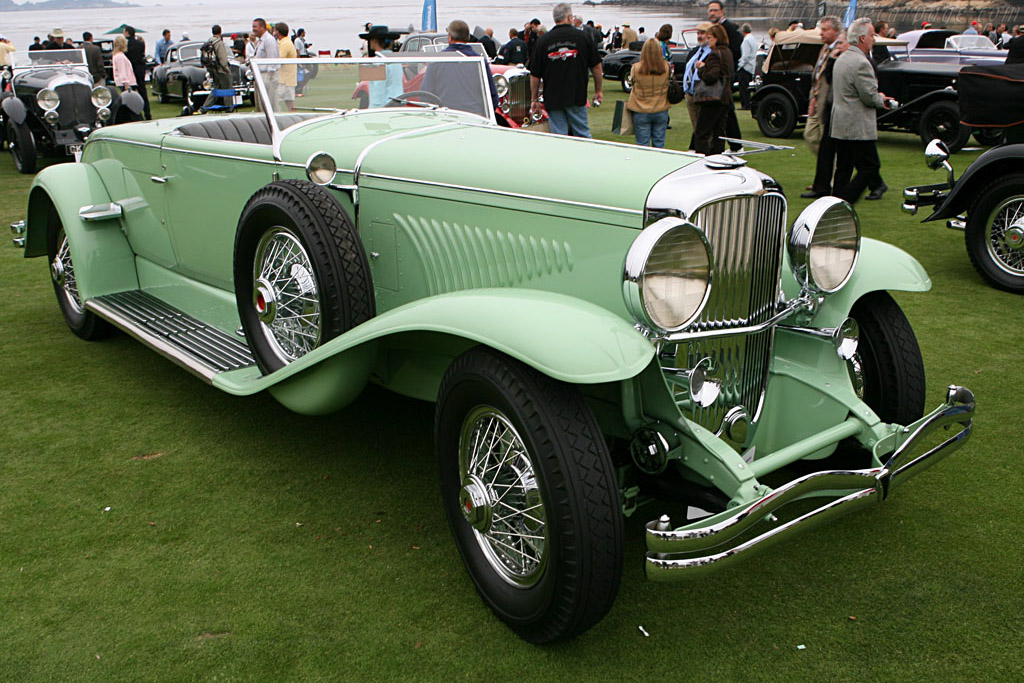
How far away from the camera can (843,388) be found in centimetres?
285

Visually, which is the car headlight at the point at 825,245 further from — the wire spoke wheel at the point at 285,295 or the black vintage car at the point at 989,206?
the black vintage car at the point at 989,206

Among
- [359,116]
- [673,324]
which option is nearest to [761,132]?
[359,116]

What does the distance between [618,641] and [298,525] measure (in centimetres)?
126

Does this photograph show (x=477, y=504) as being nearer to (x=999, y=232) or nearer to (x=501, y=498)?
(x=501, y=498)

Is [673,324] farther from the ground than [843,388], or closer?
farther from the ground

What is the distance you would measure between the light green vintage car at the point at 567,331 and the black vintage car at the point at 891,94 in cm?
902

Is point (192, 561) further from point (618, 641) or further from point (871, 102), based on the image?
point (871, 102)

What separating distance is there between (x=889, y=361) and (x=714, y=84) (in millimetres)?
6177

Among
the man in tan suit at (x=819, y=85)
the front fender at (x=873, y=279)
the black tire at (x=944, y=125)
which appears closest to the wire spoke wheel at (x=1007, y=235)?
the man in tan suit at (x=819, y=85)

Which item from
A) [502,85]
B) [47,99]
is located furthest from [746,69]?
[502,85]

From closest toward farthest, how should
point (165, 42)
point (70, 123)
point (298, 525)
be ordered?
point (298, 525)
point (70, 123)
point (165, 42)

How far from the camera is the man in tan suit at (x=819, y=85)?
7.73m

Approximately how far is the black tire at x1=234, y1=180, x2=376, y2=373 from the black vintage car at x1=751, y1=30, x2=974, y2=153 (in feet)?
31.6

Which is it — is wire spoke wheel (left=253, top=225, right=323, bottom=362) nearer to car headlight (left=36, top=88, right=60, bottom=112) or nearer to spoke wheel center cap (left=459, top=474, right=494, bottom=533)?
spoke wheel center cap (left=459, top=474, right=494, bottom=533)
